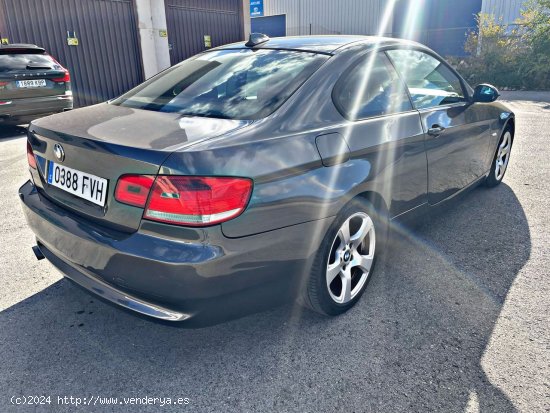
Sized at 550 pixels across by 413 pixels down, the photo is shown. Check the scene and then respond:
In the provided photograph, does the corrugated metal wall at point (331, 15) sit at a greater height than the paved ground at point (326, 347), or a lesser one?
greater

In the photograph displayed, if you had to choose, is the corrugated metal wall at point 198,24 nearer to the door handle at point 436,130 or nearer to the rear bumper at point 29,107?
the rear bumper at point 29,107

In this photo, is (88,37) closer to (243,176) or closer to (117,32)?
(117,32)

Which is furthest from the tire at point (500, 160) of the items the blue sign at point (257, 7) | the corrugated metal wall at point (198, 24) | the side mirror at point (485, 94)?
the blue sign at point (257, 7)

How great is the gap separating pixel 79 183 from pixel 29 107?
6485mm

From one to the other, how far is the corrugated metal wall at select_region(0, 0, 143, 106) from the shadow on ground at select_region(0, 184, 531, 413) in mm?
9518

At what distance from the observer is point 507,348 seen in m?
2.21

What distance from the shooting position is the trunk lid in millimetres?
1818

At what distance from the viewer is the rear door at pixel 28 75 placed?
7.16 meters

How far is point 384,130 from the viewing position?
257cm

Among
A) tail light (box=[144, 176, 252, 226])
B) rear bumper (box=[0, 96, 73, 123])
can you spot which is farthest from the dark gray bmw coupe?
rear bumper (box=[0, 96, 73, 123])

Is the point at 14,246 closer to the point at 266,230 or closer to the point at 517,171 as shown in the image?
the point at 266,230

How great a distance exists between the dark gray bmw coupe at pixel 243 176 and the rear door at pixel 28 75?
18.0 ft

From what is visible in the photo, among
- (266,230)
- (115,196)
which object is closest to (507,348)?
(266,230)

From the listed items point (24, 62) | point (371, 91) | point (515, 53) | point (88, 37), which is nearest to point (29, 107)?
point (24, 62)
